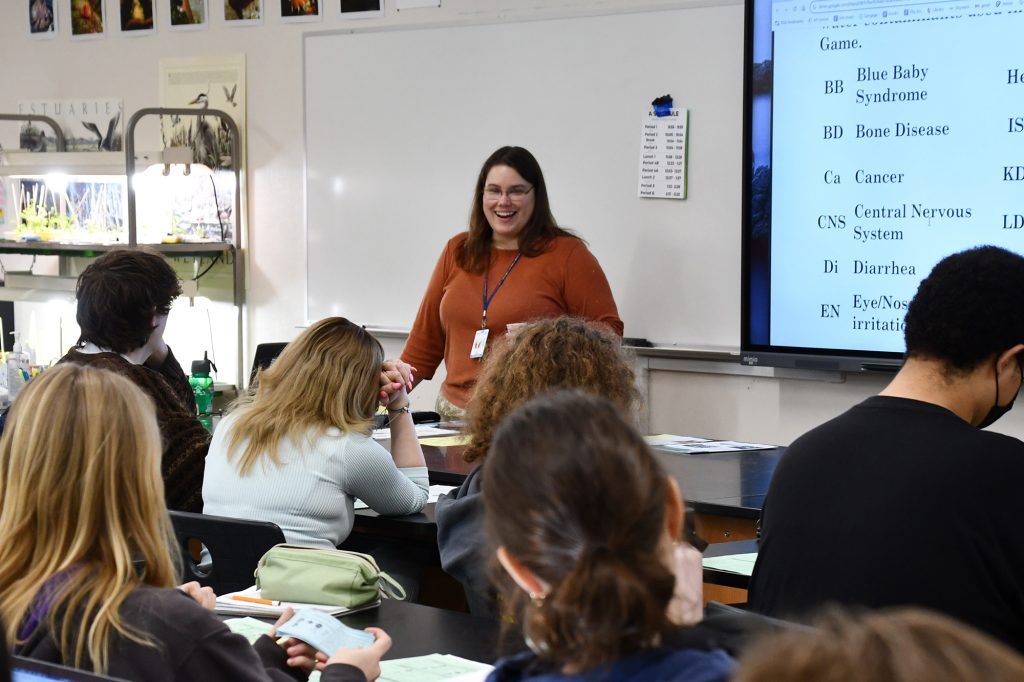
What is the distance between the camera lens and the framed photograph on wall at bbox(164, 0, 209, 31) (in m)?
6.00

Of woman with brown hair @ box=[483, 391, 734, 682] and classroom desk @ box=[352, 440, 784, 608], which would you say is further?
classroom desk @ box=[352, 440, 784, 608]

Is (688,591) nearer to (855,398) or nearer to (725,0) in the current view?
(855,398)

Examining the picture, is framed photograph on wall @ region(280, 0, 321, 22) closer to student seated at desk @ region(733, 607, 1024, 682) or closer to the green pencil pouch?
the green pencil pouch

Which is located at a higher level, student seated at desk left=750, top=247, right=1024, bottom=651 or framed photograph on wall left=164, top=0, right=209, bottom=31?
framed photograph on wall left=164, top=0, right=209, bottom=31

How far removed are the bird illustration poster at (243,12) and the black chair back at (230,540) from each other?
12.6 feet

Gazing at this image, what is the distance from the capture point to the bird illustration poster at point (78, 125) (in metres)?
6.37

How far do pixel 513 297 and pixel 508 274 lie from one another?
0.33ft

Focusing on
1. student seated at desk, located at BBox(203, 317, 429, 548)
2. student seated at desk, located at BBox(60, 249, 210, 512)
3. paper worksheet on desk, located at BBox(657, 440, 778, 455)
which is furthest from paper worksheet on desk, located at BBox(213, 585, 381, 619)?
paper worksheet on desk, located at BBox(657, 440, 778, 455)

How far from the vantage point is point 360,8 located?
5.48 meters

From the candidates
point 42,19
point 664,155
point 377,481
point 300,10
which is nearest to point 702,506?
point 377,481

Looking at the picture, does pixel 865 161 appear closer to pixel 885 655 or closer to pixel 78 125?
pixel 885 655

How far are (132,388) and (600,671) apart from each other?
2.80 feet

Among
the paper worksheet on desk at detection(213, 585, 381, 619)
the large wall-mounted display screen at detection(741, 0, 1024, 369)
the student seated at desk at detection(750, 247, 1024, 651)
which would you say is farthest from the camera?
the large wall-mounted display screen at detection(741, 0, 1024, 369)

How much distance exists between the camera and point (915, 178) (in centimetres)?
409
